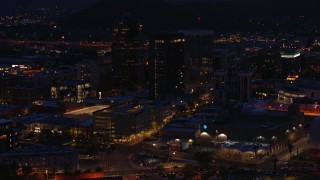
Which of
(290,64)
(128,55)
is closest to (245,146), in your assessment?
(128,55)

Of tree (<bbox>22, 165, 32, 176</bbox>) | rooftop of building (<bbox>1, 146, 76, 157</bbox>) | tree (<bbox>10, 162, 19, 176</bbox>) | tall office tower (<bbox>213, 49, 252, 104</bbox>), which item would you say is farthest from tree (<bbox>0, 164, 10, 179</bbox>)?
tall office tower (<bbox>213, 49, 252, 104</bbox>)

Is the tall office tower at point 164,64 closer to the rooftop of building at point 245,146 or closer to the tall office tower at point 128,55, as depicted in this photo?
the tall office tower at point 128,55

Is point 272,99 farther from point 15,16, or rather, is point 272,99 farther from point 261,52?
point 15,16

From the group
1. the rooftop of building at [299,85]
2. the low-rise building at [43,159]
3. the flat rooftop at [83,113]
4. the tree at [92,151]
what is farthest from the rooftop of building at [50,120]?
the rooftop of building at [299,85]

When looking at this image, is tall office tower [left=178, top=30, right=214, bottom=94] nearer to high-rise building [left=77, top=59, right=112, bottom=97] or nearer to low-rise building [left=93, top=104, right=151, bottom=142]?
high-rise building [left=77, top=59, right=112, bottom=97]

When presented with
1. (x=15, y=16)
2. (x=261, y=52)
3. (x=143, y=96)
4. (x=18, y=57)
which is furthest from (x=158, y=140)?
(x=15, y=16)
